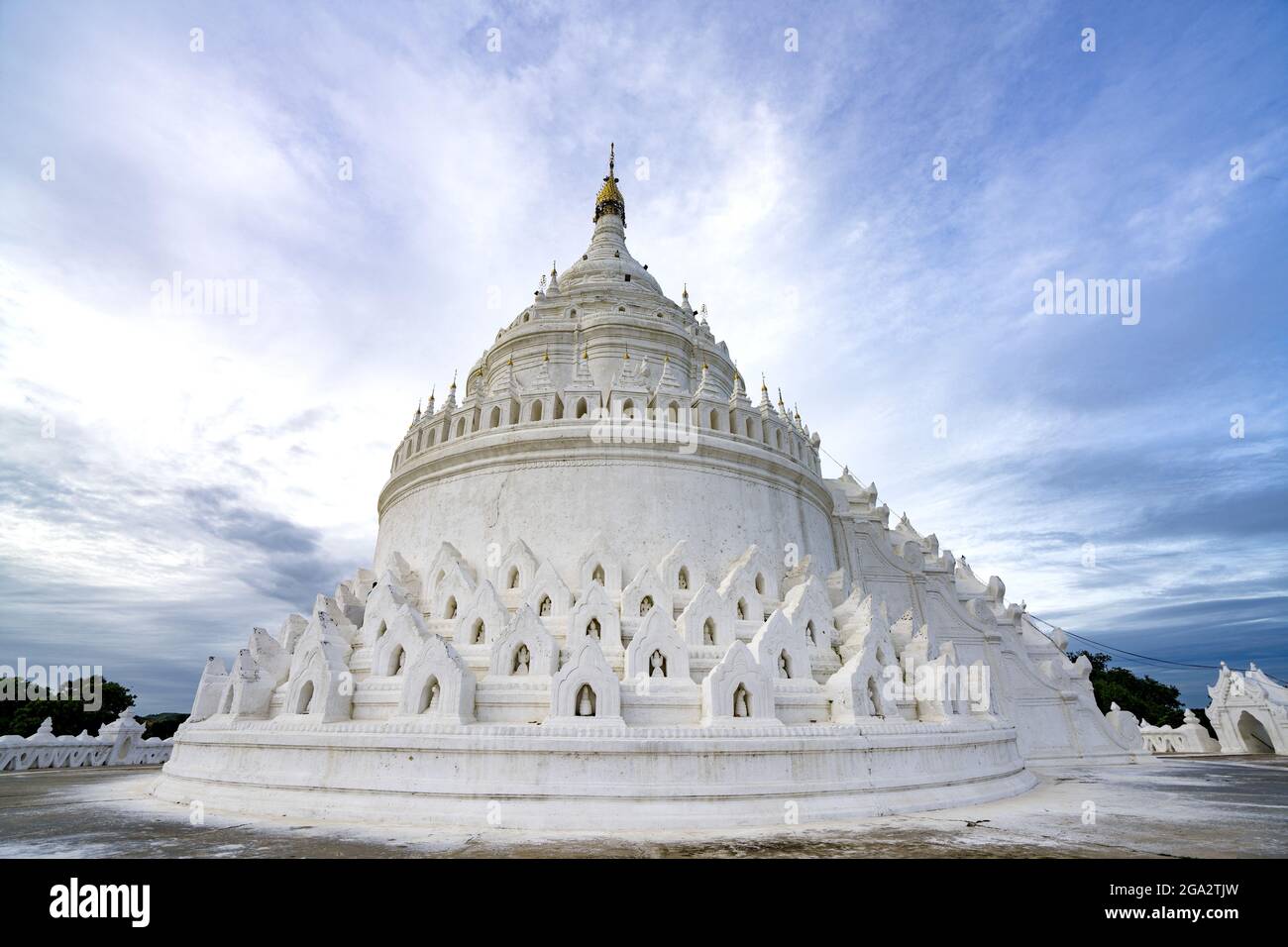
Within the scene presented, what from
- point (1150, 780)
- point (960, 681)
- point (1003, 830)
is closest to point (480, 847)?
point (1003, 830)

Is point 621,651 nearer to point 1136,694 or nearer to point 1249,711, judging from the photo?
point 1249,711

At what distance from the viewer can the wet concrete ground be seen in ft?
25.8

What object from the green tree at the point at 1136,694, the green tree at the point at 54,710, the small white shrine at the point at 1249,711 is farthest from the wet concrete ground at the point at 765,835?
the green tree at the point at 1136,694

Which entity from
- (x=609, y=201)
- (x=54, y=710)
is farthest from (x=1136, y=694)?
(x=54, y=710)

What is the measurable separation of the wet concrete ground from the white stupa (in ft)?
2.41

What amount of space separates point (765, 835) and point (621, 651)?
4515 millimetres

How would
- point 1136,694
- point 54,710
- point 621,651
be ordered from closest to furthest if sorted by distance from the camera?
point 621,651 → point 54,710 → point 1136,694

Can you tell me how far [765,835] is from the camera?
9219mm

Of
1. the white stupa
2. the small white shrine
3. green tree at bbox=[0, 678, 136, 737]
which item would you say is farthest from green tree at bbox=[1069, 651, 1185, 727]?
green tree at bbox=[0, 678, 136, 737]

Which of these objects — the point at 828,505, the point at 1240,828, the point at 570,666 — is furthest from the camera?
the point at 828,505

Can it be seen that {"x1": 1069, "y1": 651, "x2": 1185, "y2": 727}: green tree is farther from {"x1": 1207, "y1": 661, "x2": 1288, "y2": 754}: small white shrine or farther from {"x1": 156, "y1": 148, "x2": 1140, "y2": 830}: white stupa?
{"x1": 156, "y1": 148, "x2": 1140, "y2": 830}: white stupa

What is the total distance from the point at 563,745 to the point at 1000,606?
2009cm
